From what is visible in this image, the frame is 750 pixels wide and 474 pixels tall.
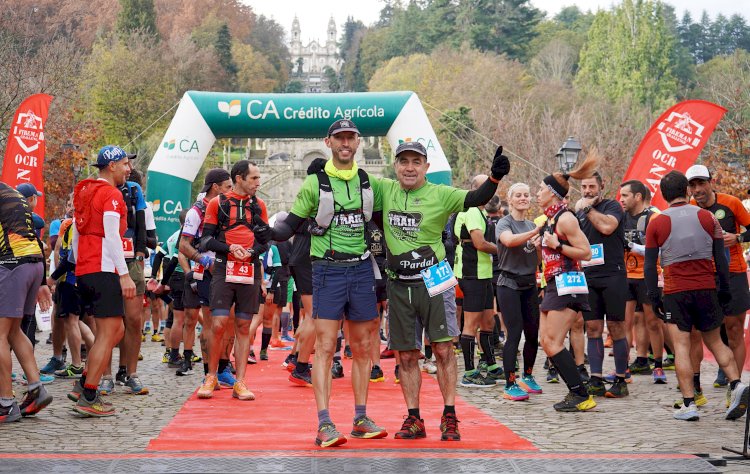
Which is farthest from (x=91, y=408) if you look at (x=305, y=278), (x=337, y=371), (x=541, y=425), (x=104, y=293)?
(x=337, y=371)

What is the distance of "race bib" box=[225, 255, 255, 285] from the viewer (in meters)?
9.57

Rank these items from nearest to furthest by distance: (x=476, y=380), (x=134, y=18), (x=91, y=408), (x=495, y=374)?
1. (x=91, y=408)
2. (x=476, y=380)
3. (x=495, y=374)
4. (x=134, y=18)

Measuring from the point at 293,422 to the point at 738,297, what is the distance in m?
4.36

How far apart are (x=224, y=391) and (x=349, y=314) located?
3.38 metres

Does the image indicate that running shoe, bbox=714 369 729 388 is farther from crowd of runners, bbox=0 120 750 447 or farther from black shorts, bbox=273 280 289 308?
black shorts, bbox=273 280 289 308

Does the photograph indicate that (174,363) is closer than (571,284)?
No

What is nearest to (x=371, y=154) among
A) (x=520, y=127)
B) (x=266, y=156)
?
(x=266, y=156)

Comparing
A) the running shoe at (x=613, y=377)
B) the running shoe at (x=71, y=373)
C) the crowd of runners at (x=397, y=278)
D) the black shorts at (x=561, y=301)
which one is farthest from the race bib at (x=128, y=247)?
the running shoe at (x=613, y=377)

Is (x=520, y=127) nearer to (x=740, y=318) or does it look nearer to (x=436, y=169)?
(x=436, y=169)

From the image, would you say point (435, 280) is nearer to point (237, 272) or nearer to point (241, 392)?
point (237, 272)

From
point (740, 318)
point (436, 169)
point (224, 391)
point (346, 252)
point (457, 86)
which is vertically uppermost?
point (457, 86)

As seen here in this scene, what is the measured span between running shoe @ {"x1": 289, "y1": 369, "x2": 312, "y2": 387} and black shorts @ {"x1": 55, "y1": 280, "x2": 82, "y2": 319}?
246cm

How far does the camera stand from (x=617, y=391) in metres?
9.92

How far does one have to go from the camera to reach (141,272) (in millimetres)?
10367
